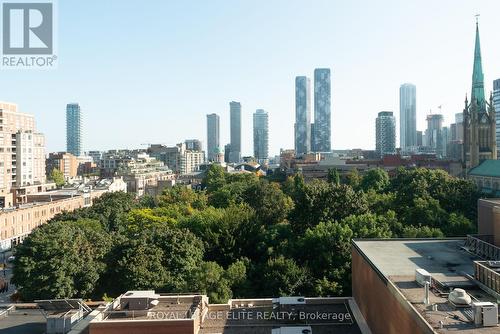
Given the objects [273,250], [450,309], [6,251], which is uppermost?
[450,309]

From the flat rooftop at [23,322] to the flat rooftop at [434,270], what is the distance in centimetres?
1671

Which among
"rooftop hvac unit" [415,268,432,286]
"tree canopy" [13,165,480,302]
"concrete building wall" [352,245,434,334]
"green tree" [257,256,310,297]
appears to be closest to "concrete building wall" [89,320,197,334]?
"concrete building wall" [352,245,434,334]

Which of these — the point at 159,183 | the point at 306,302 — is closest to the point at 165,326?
the point at 306,302

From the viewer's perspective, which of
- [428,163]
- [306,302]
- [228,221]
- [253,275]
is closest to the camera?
[306,302]

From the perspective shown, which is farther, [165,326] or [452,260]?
[452,260]

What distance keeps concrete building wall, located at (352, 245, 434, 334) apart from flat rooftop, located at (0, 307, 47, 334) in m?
15.6

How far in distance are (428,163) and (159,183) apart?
266ft

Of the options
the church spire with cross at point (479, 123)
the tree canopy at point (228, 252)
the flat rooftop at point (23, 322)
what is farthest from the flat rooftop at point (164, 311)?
the church spire with cross at point (479, 123)

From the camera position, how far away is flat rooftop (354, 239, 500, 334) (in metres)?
14.2

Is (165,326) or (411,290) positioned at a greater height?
(411,290)

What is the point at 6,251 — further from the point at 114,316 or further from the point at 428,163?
the point at 428,163

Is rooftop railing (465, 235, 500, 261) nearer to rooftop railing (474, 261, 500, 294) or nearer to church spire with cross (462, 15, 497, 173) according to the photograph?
rooftop railing (474, 261, 500, 294)

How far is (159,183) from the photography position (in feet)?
405

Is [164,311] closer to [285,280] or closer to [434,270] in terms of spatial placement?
[285,280]
